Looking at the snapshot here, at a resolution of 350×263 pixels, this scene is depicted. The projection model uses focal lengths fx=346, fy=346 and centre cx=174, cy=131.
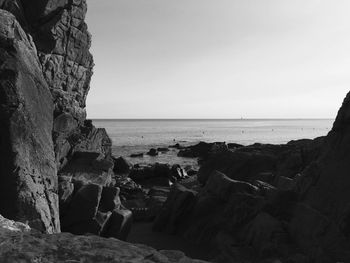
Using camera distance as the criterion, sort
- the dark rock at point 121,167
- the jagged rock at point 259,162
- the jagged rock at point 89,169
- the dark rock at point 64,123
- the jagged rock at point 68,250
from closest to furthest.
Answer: the jagged rock at point 68,250, the jagged rock at point 89,169, the dark rock at point 64,123, the jagged rock at point 259,162, the dark rock at point 121,167

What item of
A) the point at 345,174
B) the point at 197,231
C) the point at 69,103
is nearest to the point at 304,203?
the point at 345,174

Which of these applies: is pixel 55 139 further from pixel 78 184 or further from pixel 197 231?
pixel 197 231

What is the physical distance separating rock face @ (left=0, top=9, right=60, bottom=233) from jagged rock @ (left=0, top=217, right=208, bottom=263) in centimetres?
611

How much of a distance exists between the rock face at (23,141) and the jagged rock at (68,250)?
20.0ft

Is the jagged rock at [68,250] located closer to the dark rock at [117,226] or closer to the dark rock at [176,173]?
the dark rock at [117,226]

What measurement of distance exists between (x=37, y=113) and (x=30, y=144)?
177cm

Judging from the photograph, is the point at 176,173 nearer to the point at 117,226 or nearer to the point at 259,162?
the point at 259,162

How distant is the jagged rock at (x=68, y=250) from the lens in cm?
654

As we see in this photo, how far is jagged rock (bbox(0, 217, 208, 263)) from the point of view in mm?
6543

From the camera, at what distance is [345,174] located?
15.5 meters

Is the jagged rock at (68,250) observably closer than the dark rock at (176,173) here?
Yes

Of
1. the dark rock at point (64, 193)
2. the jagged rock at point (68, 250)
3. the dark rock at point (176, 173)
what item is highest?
the jagged rock at point (68, 250)

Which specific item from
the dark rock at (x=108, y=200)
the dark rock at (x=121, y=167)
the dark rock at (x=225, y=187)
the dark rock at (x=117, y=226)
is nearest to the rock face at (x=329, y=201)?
the dark rock at (x=225, y=187)

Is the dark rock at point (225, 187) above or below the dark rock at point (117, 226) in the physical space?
above
